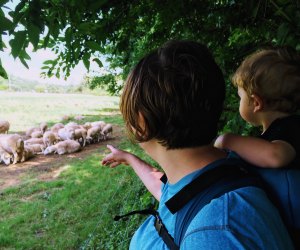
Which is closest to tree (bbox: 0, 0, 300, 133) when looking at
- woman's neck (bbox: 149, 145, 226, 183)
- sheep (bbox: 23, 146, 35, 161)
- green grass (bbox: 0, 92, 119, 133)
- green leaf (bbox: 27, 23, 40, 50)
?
green leaf (bbox: 27, 23, 40, 50)

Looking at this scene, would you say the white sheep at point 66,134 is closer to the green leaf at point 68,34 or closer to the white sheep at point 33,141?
the white sheep at point 33,141

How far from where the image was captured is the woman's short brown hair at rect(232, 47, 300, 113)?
4.38ft

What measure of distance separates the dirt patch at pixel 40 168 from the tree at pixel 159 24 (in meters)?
4.00

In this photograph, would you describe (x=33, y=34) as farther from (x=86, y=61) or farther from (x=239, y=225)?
(x=239, y=225)

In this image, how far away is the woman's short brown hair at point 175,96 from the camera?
101 cm

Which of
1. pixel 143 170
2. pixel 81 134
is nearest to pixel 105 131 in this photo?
pixel 81 134

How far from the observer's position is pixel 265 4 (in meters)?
2.62

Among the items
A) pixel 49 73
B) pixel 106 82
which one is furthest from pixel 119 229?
pixel 106 82

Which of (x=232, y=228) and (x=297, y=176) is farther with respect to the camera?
(x=297, y=176)

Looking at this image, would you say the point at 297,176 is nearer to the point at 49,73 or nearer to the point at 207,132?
the point at 207,132

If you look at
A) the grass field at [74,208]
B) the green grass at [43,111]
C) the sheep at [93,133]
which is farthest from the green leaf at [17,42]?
the green grass at [43,111]

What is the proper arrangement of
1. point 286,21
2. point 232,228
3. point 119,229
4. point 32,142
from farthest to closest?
1. point 32,142
2. point 119,229
3. point 286,21
4. point 232,228

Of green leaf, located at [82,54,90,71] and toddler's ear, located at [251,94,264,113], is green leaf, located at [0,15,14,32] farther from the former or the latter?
toddler's ear, located at [251,94,264,113]

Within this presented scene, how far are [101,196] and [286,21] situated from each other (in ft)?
14.5
